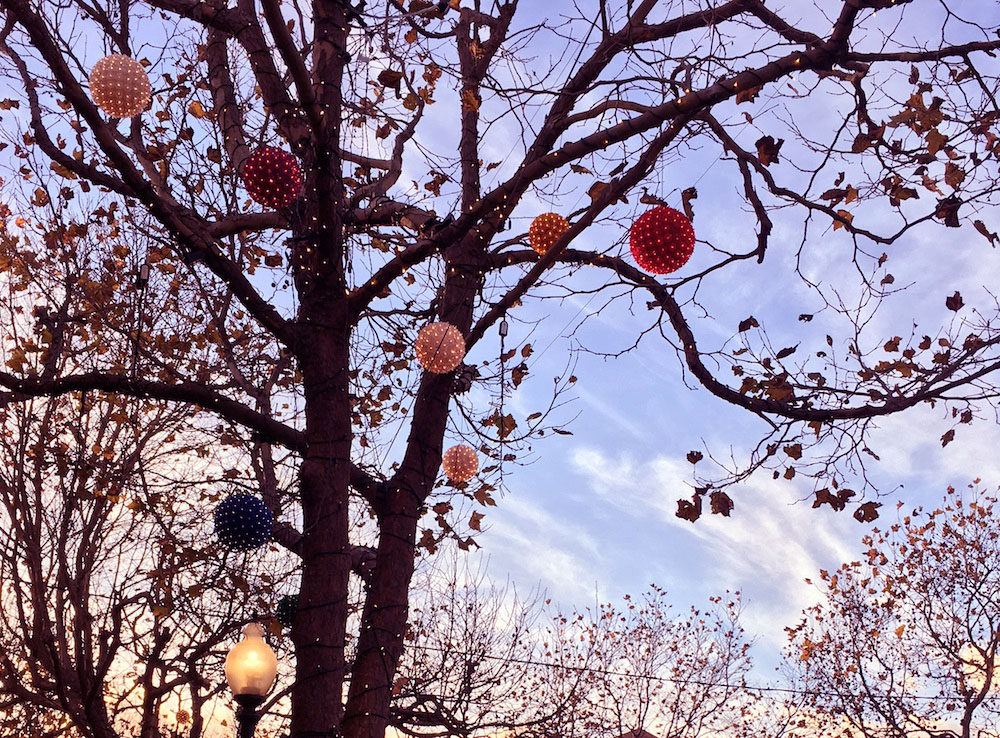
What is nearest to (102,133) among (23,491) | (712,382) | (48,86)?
(48,86)

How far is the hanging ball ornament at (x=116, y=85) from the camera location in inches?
184

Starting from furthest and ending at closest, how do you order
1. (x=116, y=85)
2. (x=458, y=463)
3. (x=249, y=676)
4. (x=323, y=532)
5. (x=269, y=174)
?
(x=458, y=463) → (x=249, y=676) → (x=323, y=532) → (x=116, y=85) → (x=269, y=174)

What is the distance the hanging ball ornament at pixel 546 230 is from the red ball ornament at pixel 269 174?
151cm

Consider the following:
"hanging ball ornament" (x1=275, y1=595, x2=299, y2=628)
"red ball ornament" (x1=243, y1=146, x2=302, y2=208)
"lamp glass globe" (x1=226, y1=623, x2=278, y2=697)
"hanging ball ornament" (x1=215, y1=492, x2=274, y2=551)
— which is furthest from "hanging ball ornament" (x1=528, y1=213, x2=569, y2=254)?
"lamp glass globe" (x1=226, y1=623, x2=278, y2=697)

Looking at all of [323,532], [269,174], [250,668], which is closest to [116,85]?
[269,174]

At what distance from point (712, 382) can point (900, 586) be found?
9703mm

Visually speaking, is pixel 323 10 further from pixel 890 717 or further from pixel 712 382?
pixel 890 717

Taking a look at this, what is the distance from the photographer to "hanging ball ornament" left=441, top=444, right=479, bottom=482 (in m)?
5.97

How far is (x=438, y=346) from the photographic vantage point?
5195 mm

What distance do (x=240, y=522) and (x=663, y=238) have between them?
2874 mm

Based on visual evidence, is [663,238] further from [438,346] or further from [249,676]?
[249,676]

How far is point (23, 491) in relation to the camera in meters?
6.44

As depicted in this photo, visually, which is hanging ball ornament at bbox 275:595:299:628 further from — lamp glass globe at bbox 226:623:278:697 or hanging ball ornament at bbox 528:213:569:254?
hanging ball ornament at bbox 528:213:569:254

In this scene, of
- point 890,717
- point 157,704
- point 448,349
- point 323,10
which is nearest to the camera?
point 448,349
